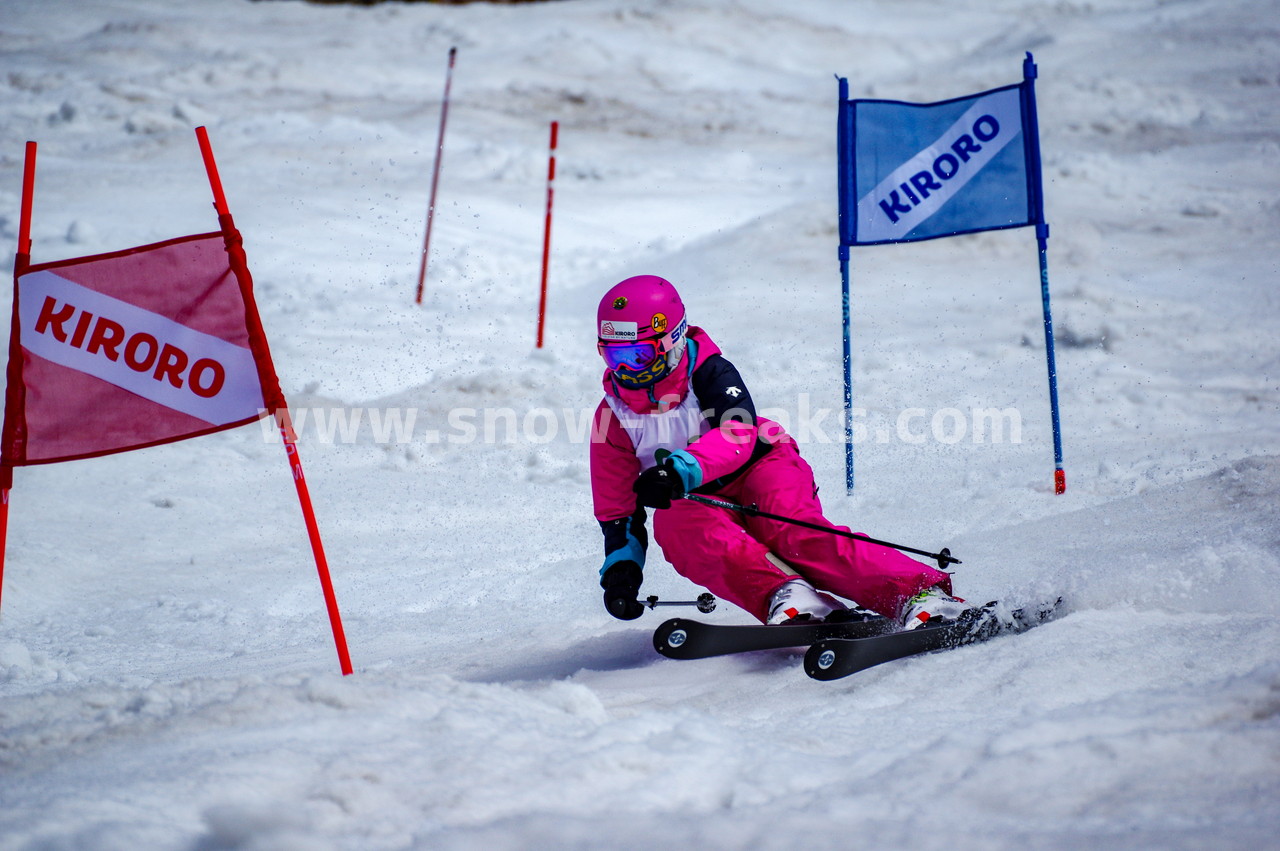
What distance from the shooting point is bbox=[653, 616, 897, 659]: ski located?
3.64 metres

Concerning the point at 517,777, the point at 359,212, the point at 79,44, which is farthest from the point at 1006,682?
the point at 79,44

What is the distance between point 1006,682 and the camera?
310 cm

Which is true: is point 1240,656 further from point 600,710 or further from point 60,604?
point 60,604

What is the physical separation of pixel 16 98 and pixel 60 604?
13.3 m

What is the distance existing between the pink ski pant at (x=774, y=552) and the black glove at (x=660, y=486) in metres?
0.36

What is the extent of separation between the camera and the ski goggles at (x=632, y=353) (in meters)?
3.95

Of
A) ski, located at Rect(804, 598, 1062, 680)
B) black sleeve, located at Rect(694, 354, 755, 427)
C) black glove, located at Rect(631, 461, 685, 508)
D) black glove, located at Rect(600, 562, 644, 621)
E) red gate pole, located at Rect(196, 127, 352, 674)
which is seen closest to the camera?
ski, located at Rect(804, 598, 1062, 680)

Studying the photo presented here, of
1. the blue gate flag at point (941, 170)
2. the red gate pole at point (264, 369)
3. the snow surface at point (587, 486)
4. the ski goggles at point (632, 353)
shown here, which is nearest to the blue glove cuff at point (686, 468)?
the ski goggles at point (632, 353)

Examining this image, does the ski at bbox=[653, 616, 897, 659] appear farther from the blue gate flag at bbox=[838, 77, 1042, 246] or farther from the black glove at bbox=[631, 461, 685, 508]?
the blue gate flag at bbox=[838, 77, 1042, 246]

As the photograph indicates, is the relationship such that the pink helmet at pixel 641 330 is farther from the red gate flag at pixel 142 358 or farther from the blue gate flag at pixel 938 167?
the blue gate flag at pixel 938 167

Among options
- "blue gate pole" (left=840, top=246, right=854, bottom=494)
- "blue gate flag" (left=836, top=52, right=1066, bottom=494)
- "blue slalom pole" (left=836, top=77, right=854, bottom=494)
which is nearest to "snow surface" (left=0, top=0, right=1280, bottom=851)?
"blue gate pole" (left=840, top=246, right=854, bottom=494)

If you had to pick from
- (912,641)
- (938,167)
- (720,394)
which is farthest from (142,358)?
(938,167)

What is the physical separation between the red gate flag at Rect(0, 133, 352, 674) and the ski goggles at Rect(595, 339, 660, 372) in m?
1.22

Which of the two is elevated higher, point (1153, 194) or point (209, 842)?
point (1153, 194)
